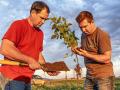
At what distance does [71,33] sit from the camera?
31.3ft

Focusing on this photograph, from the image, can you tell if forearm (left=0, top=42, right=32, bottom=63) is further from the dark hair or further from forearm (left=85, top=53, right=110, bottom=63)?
forearm (left=85, top=53, right=110, bottom=63)

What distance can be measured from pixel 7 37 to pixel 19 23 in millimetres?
324

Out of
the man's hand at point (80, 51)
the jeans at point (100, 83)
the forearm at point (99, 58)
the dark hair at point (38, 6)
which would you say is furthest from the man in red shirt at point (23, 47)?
the jeans at point (100, 83)

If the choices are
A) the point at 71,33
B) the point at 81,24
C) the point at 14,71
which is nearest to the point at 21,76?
the point at 14,71

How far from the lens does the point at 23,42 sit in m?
7.29

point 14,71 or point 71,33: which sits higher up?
point 71,33

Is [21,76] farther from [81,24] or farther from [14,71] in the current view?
[81,24]

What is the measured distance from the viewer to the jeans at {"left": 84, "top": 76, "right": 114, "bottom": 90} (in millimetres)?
8180

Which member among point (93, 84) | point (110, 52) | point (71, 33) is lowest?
point (93, 84)

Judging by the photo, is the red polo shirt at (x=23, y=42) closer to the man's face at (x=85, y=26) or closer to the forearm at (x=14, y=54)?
the forearm at (x=14, y=54)

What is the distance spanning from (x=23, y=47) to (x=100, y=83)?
166 centimetres

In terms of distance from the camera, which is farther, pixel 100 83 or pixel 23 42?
pixel 100 83

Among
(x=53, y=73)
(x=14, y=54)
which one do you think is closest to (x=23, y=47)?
(x=14, y=54)

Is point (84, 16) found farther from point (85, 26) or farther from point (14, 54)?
point (14, 54)
